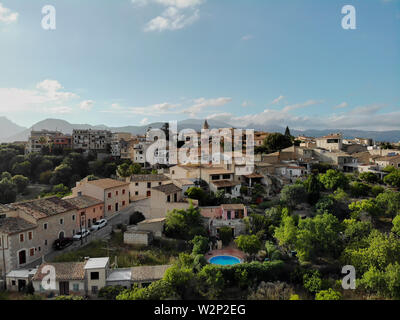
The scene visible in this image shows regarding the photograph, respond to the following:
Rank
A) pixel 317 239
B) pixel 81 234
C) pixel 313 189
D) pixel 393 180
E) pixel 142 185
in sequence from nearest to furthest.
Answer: pixel 317 239 < pixel 81 234 < pixel 313 189 < pixel 393 180 < pixel 142 185

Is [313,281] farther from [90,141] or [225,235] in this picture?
[90,141]

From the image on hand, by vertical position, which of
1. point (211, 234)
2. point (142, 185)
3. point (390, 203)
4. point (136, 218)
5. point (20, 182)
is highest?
point (142, 185)

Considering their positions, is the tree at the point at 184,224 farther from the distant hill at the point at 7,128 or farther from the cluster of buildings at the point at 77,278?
the distant hill at the point at 7,128

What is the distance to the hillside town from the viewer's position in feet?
47.3

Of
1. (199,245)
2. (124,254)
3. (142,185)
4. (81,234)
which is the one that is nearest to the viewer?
(124,254)

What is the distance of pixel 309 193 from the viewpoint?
25031mm

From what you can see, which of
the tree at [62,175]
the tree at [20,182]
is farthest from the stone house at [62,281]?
the tree at [20,182]

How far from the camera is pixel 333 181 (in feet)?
87.8

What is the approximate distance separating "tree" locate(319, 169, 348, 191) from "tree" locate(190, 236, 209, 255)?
50.4 ft

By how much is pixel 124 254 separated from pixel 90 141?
42.0 metres

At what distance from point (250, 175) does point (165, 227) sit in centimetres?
1142

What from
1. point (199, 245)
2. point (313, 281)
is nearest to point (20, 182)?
point (199, 245)

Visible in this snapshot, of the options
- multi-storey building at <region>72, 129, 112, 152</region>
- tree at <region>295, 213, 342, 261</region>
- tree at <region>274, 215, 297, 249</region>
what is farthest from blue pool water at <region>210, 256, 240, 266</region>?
multi-storey building at <region>72, 129, 112, 152</region>
